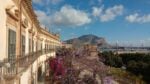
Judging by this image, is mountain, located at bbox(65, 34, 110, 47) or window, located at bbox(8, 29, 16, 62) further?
mountain, located at bbox(65, 34, 110, 47)

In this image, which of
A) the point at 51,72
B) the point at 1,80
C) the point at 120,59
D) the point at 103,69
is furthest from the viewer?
the point at 120,59

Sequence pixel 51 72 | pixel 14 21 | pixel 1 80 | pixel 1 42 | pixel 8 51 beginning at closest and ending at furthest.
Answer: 1. pixel 1 80
2. pixel 1 42
3. pixel 8 51
4. pixel 14 21
5. pixel 51 72

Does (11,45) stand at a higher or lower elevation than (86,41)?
lower

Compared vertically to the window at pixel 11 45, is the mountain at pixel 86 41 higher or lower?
higher

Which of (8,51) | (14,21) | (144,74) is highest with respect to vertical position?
(14,21)

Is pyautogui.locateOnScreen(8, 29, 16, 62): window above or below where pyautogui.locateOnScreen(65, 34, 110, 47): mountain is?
below

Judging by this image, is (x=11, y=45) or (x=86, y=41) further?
(x=86, y=41)

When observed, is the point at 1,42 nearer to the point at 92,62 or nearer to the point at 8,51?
the point at 8,51

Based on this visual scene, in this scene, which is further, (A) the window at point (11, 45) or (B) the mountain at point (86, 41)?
(B) the mountain at point (86, 41)

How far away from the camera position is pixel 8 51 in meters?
12.4

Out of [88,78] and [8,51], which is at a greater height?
[8,51]

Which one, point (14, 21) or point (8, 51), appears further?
point (14, 21)

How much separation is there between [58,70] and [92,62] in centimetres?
572

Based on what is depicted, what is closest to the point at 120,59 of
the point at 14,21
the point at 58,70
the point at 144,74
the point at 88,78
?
the point at 144,74
